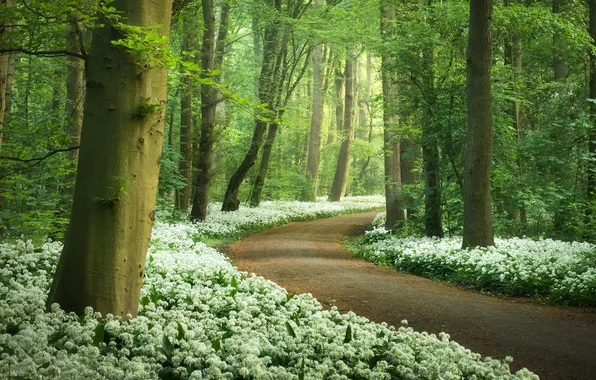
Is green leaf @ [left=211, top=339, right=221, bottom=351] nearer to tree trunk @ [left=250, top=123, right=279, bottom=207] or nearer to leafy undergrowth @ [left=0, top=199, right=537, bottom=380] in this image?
leafy undergrowth @ [left=0, top=199, right=537, bottom=380]

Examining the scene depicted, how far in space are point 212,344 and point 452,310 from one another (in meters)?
4.68

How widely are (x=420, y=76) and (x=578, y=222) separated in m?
6.33

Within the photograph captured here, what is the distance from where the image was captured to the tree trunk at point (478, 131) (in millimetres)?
13320

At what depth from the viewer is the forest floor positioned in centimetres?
668

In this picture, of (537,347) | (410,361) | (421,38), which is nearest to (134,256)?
(410,361)

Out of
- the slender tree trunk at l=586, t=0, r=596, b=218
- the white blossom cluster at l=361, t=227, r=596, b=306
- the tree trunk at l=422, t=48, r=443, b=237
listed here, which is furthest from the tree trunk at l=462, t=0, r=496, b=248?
the slender tree trunk at l=586, t=0, r=596, b=218

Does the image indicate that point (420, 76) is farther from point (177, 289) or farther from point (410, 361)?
point (410, 361)

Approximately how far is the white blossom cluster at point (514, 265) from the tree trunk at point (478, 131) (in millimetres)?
627

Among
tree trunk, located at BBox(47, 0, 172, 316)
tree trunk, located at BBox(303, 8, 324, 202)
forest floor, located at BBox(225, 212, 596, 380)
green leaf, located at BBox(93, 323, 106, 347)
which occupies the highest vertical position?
tree trunk, located at BBox(303, 8, 324, 202)

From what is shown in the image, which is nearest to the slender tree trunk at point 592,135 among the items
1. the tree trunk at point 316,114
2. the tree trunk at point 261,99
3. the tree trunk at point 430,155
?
the tree trunk at point 430,155

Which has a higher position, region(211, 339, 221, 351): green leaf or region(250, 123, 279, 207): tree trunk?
region(250, 123, 279, 207): tree trunk

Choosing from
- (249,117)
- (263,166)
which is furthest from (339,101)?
(249,117)

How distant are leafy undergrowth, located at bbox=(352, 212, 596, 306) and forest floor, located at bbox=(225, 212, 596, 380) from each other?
1.62ft

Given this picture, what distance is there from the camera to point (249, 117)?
58.2 feet
